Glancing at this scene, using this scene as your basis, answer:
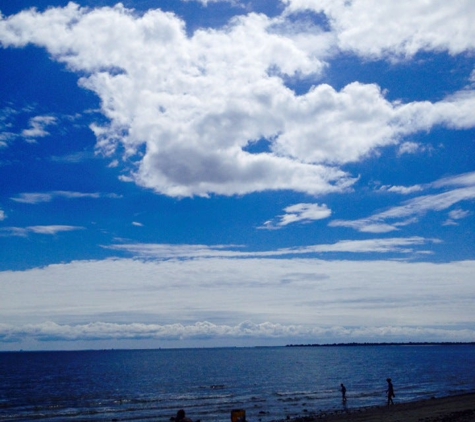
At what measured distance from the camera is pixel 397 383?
229ft

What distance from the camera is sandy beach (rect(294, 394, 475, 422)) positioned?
3041 cm

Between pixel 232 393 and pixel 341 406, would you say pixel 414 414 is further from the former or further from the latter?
pixel 232 393

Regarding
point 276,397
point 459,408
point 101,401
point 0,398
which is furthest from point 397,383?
point 0,398

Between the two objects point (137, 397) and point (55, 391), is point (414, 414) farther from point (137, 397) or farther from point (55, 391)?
point (55, 391)

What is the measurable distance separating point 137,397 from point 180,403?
29.5ft

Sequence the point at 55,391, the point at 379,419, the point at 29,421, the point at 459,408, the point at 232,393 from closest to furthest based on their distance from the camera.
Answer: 1. the point at 379,419
2. the point at 459,408
3. the point at 29,421
4. the point at 232,393
5. the point at 55,391

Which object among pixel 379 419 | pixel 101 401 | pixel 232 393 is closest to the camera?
pixel 379 419

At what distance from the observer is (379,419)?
106 feet

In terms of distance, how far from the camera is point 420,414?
112ft

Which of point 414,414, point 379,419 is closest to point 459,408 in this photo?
point 414,414

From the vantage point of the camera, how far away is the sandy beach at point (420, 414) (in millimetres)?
30409

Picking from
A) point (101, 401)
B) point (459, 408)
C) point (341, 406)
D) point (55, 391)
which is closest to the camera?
point (459, 408)

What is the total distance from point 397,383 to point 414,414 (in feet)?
126

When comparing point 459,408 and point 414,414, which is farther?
point 459,408
